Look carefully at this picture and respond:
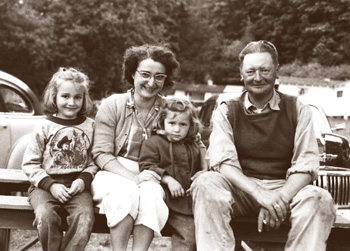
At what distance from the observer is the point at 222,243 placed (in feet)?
11.8

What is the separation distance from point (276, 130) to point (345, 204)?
10.2ft

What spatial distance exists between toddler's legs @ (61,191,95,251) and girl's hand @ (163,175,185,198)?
605mm

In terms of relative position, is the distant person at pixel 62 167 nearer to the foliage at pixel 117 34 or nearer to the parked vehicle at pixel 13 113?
the parked vehicle at pixel 13 113

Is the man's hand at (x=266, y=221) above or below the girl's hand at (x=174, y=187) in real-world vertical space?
below

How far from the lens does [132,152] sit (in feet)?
14.6

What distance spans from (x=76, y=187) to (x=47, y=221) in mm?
335

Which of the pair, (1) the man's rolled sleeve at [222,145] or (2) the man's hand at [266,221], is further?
(1) the man's rolled sleeve at [222,145]

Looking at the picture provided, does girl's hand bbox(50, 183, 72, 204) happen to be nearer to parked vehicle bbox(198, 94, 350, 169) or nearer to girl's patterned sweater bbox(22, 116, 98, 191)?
girl's patterned sweater bbox(22, 116, 98, 191)

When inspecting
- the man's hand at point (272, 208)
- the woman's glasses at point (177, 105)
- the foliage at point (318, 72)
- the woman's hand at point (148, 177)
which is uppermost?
the woman's glasses at point (177, 105)

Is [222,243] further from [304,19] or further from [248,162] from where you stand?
[304,19]

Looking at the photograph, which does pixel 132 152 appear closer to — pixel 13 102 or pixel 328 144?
pixel 328 144

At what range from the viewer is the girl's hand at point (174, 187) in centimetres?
399

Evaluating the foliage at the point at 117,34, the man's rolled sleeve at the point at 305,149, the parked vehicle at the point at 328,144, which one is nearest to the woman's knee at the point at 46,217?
the man's rolled sleeve at the point at 305,149

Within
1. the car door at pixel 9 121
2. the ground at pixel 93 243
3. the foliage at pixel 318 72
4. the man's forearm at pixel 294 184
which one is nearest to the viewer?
the man's forearm at pixel 294 184
